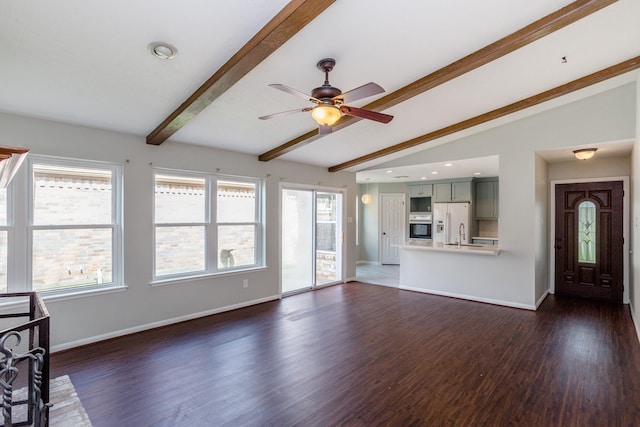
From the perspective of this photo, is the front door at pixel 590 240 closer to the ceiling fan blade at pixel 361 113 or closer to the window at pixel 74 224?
the ceiling fan blade at pixel 361 113

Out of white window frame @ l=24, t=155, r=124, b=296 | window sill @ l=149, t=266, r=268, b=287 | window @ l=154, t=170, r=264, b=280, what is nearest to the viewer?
white window frame @ l=24, t=155, r=124, b=296

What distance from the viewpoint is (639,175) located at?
3.79 meters

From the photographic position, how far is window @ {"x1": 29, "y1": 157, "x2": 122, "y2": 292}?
3.43m

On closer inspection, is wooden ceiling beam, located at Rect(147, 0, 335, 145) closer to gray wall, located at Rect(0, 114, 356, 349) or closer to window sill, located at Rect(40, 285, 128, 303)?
gray wall, located at Rect(0, 114, 356, 349)

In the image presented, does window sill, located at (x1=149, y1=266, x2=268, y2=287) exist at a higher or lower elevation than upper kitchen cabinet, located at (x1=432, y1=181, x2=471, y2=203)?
lower

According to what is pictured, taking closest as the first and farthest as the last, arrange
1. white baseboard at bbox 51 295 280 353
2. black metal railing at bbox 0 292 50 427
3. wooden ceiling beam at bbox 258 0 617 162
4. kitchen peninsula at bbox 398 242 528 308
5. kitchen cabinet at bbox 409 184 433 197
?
1. black metal railing at bbox 0 292 50 427
2. wooden ceiling beam at bbox 258 0 617 162
3. white baseboard at bbox 51 295 280 353
4. kitchen peninsula at bbox 398 242 528 308
5. kitchen cabinet at bbox 409 184 433 197

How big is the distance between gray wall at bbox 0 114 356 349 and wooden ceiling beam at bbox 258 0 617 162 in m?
2.10

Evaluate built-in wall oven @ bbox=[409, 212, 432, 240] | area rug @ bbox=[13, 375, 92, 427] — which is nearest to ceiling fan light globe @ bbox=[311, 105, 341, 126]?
area rug @ bbox=[13, 375, 92, 427]

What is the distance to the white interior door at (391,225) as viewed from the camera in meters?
9.07

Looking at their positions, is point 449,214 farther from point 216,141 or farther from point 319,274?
point 216,141

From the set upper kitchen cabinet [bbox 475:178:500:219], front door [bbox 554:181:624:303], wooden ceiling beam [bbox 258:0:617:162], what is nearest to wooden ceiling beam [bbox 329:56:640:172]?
wooden ceiling beam [bbox 258:0:617:162]

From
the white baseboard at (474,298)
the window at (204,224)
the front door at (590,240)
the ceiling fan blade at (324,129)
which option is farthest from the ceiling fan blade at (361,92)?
the front door at (590,240)

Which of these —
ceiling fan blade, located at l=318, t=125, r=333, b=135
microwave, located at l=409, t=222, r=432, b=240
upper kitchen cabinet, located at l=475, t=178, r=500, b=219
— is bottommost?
microwave, located at l=409, t=222, r=432, b=240

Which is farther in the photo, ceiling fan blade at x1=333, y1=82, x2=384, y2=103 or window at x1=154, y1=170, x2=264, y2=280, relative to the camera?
window at x1=154, y1=170, x2=264, y2=280
